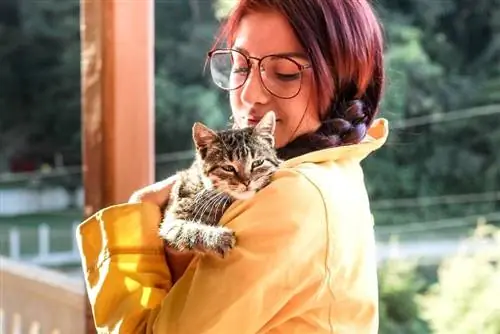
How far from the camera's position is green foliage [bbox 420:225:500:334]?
Answer: 1708 mm

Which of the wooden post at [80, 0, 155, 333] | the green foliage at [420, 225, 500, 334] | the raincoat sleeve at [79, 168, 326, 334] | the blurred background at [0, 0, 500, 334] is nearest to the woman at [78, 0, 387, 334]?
the raincoat sleeve at [79, 168, 326, 334]

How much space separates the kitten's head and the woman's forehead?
10 centimetres

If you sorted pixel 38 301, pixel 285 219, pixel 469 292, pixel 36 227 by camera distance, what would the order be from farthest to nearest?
pixel 36 227 → pixel 38 301 → pixel 469 292 → pixel 285 219

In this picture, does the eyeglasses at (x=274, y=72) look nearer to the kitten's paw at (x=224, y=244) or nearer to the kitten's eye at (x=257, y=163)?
the kitten's eye at (x=257, y=163)

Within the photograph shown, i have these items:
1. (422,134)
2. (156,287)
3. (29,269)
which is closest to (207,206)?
(156,287)

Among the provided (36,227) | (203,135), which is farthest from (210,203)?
(36,227)

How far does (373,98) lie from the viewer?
119 centimetres

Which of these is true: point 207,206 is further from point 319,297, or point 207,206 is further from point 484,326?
point 484,326

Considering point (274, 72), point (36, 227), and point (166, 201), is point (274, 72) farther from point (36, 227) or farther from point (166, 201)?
point (36, 227)

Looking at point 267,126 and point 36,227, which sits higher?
point 267,126

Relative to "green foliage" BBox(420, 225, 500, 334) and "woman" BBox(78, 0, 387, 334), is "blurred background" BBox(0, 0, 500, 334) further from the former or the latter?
"woman" BBox(78, 0, 387, 334)

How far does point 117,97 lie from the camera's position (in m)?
1.58

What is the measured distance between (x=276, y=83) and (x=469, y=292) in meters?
0.87

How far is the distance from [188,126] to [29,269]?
0.63 metres
